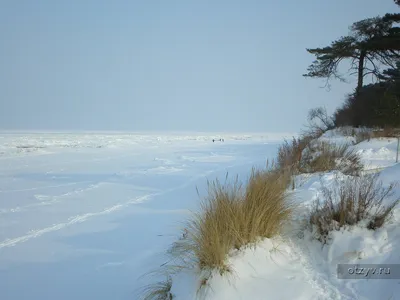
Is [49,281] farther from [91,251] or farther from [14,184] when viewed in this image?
[14,184]

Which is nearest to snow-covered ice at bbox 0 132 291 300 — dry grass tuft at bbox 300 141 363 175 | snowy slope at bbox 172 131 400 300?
snowy slope at bbox 172 131 400 300

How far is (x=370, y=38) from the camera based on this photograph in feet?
57.3

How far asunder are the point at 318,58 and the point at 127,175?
15007 mm

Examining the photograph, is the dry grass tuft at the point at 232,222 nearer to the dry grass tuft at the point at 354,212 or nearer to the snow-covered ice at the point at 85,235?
the dry grass tuft at the point at 354,212

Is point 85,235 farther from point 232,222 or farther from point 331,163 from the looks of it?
point 331,163

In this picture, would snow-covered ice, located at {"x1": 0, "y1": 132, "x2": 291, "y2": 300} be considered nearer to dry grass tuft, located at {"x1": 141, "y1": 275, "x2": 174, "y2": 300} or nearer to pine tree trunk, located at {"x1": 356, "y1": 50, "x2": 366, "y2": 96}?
dry grass tuft, located at {"x1": 141, "y1": 275, "x2": 174, "y2": 300}

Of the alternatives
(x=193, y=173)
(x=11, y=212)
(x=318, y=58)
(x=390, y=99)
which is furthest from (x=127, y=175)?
(x=318, y=58)

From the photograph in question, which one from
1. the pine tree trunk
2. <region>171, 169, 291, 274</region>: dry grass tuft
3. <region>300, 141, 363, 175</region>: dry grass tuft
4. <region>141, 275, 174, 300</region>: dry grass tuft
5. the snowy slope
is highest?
the pine tree trunk

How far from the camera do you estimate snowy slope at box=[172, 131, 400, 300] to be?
2.53 m

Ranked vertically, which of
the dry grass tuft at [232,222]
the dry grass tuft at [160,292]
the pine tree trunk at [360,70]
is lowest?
the dry grass tuft at [160,292]

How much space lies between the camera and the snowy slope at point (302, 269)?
2529 mm

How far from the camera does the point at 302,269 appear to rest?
113 inches

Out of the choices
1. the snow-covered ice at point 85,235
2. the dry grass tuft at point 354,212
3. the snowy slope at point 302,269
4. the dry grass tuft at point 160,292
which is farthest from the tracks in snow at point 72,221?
the dry grass tuft at point 354,212

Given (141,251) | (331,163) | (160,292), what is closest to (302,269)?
(160,292)
